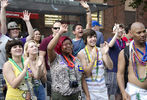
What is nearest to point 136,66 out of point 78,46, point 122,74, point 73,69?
point 122,74

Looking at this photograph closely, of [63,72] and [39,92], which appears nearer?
[63,72]

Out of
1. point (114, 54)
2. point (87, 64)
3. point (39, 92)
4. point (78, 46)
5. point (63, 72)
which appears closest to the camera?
point (63, 72)

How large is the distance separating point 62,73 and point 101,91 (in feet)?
2.90

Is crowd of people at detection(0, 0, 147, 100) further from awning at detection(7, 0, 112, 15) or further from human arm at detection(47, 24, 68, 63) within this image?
awning at detection(7, 0, 112, 15)

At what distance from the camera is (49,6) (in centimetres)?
1120

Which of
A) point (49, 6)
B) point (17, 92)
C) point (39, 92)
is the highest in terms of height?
point (49, 6)

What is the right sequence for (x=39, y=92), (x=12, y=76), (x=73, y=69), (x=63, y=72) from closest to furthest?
(x=12, y=76), (x=63, y=72), (x=73, y=69), (x=39, y=92)

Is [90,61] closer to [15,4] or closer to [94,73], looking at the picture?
[94,73]

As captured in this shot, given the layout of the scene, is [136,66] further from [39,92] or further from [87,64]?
[39,92]

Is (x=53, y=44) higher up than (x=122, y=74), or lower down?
higher up

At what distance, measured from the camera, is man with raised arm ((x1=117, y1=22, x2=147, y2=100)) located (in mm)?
3600

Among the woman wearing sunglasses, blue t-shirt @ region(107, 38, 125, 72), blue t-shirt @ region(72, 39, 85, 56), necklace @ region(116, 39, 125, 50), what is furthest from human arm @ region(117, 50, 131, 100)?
necklace @ region(116, 39, 125, 50)

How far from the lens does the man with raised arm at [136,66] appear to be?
3.60 metres

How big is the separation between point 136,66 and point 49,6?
819 centimetres
